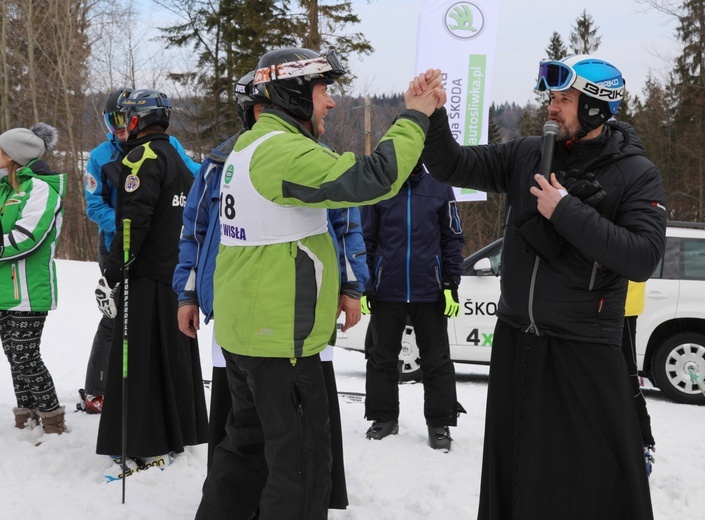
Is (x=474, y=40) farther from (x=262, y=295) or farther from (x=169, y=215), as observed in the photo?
(x=262, y=295)

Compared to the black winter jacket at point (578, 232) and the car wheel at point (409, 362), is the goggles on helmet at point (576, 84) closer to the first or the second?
the black winter jacket at point (578, 232)

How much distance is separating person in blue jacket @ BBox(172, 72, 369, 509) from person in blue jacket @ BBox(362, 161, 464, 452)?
5.47 ft

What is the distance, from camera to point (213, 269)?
11.9 ft

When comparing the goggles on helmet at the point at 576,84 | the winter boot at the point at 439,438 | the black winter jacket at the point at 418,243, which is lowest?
the winter boot at the point at 439,438

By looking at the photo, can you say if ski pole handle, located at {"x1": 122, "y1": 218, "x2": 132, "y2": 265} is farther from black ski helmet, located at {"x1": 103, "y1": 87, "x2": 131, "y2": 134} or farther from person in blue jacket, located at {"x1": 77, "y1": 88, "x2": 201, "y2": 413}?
black ski helmet, located at {"x1": 103, "y1": 87, "x2": 131, "y2": 134}

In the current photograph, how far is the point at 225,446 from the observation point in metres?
3.36

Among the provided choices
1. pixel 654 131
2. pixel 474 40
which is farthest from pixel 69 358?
pixel 654 131

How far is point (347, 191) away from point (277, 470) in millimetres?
1164

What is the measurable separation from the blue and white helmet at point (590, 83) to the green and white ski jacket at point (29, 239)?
143 inches

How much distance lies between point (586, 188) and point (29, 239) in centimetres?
→ 381

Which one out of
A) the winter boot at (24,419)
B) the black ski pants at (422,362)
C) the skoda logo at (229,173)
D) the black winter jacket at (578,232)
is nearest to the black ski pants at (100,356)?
the winter boot at (24,419)

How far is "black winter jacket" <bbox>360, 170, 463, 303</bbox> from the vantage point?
5410 mm

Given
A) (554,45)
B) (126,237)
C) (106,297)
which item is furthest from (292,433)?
(554,45)

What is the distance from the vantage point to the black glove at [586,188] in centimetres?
283
